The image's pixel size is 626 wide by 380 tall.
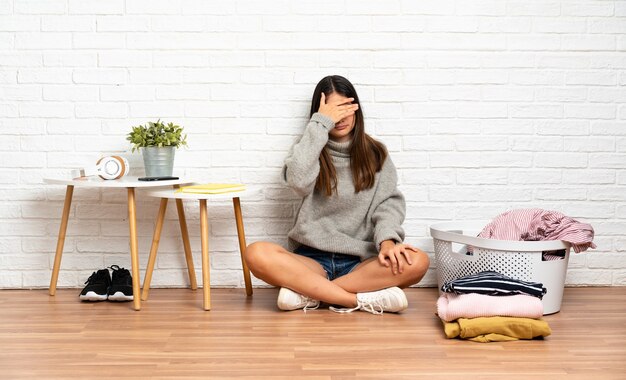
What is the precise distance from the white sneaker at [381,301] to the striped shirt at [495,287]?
278mm

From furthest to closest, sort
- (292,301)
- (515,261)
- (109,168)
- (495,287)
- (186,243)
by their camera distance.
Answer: (186,243) → (109,168) → (292,301) → (515,261) → (495,287)

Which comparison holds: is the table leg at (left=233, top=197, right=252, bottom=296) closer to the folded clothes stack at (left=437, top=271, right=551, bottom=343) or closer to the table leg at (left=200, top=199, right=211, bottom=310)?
the table leg at (left=200, top=199, right=211, bottom=310)

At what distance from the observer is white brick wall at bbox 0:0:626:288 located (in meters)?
3.27

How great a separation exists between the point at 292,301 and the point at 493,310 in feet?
2.56

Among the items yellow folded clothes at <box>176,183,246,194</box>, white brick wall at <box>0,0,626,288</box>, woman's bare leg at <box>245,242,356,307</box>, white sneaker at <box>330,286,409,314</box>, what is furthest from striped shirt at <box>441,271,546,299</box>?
yellow folded clothes at <box>176,183,246,194</box>

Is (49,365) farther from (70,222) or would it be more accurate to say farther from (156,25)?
(156,25)

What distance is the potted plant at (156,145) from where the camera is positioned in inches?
118

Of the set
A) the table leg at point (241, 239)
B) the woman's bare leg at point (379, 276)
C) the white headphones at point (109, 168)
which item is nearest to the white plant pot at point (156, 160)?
the white headphones at point (109, 168)

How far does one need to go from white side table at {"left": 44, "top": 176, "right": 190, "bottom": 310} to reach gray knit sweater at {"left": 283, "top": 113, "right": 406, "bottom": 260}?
492 millimetres

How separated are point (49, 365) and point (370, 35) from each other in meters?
1.94

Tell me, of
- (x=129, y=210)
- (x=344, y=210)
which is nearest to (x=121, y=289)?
(x=129, y=210)

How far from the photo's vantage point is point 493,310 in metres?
2.44

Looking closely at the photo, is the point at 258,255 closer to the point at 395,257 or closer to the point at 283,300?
the point at 283,300

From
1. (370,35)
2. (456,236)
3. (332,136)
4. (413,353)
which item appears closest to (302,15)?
(370,35)
